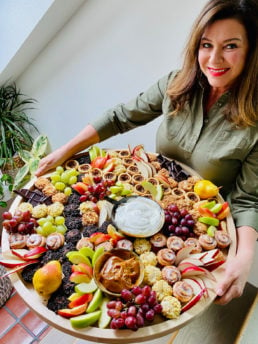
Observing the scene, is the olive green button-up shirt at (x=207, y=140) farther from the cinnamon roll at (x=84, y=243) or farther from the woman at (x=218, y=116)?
the cinnamon roll at (x=84, y=243)

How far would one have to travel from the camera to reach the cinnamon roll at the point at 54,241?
36.9 inches

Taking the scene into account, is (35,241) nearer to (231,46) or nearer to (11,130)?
(231,46)

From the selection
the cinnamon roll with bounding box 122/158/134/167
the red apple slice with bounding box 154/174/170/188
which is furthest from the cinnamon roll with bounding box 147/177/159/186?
the cinnamon roll with bounding box 122/158/134/167

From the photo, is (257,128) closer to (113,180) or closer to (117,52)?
(113,180)

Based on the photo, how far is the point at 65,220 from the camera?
41.1 inches

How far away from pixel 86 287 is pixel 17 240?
302mm

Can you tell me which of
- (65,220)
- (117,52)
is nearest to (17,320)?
(65,220)

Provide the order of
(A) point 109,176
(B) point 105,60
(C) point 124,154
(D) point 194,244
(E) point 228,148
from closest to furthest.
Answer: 1. (D) point 194,244
2. (E) point 228,148
3. (A) point 109,176
4. (C) point 124,154
5. (B) point 105,60

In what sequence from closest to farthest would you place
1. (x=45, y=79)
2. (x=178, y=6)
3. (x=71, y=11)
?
(x=178, y=6)
(x=71, y=11)
(x=45, y=79)

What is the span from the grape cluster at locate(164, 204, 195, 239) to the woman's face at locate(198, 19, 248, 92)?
1.62 ft

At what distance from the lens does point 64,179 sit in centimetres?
116

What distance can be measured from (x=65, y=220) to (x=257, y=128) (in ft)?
2.63

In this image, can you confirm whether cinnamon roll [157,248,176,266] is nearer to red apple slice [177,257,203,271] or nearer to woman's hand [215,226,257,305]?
red apple slice [177,257,203,271]

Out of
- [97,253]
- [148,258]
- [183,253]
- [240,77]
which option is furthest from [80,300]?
[240,77]
